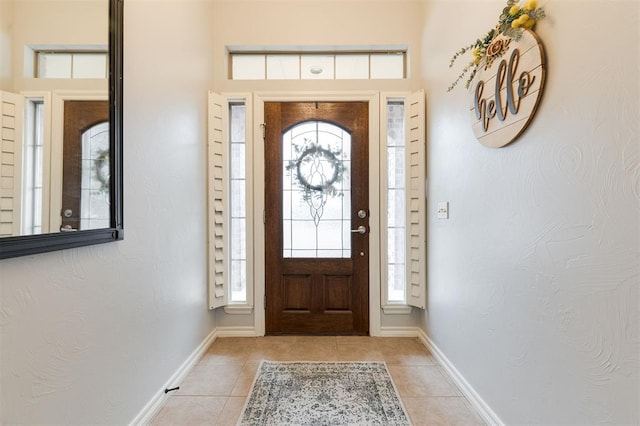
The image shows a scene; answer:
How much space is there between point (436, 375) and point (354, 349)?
611 mm

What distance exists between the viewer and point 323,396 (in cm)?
173

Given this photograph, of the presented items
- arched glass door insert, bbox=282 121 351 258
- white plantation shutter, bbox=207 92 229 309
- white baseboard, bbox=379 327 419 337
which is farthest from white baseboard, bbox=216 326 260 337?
white baseboard, bbox=379 327 419 337

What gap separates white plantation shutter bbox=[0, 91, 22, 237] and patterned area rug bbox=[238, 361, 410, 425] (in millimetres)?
1334

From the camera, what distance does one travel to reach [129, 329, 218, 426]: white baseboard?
1491 millimetres

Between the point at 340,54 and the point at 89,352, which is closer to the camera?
the point at 89,352

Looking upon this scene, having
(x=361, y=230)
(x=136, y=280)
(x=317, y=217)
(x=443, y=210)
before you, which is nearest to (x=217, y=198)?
(x=317, y=217)

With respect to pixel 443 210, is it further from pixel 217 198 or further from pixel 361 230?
pixel 217 198

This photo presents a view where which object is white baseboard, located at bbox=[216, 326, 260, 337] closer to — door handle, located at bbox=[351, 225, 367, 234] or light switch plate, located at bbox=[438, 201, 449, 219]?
door handle, located at bbox=[351, 225, 367, 234]

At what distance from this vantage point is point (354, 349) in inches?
90.5

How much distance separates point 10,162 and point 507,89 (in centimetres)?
178

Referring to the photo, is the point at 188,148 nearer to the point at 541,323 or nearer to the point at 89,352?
the point at 89,352

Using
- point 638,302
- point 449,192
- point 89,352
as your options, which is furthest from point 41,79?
point 449,192

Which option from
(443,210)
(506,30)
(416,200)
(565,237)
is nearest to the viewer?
(565,237)

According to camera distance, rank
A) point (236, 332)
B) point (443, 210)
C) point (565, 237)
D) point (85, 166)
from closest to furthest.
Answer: point (565, 237)
point (85, 166)
point (443, 210)
point (236, 332)
